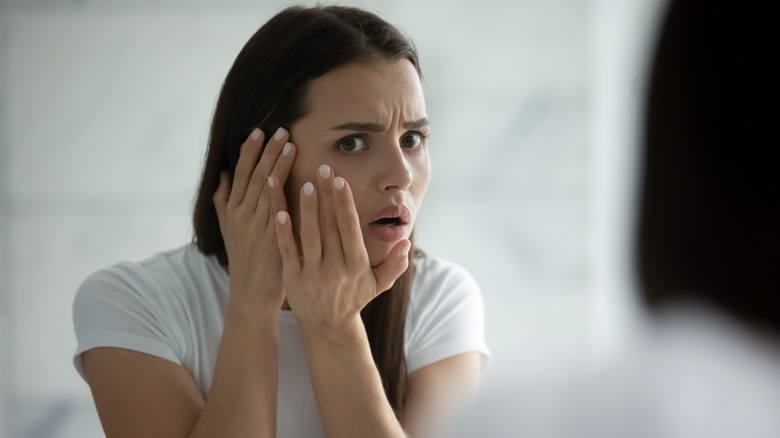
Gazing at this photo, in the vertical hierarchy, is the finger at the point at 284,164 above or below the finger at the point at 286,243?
above

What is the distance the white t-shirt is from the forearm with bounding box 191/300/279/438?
0.11 m

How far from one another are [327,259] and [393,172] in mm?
169

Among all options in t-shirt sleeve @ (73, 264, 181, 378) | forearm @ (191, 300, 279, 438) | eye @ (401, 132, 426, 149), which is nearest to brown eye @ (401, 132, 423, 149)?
eye @ (401, 132, 426, 149)

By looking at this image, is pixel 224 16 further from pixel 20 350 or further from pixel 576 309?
pixel 576 309

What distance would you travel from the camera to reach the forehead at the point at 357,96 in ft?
3.61

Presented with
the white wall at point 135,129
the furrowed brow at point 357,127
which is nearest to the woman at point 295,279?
the furrowed brow at point 357,127

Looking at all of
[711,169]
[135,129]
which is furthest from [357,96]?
[135,129]

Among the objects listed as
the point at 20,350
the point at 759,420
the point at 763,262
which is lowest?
the point at 20,350

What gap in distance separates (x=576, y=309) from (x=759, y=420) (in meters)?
1.84

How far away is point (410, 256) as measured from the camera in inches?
50.2

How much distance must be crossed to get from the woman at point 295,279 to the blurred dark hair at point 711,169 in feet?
2.52

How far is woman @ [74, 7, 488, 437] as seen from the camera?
1055 mm

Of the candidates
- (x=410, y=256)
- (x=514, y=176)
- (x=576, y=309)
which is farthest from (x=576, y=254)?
(x=410, y=256)

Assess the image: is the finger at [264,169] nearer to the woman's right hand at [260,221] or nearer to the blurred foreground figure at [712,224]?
the woman's right hand at [260,221]
